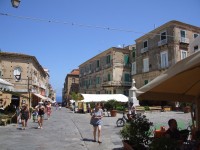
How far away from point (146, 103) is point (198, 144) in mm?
33119

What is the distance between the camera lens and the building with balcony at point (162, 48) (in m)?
32.5

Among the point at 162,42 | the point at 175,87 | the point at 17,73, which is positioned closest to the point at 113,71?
the point at 162,42

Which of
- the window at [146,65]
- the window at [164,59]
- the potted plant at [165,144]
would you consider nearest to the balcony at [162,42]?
the window at [164,59]

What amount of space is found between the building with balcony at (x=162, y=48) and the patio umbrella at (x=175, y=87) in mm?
24149

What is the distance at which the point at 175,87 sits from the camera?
20.1 feet

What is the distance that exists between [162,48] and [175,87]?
29118mm

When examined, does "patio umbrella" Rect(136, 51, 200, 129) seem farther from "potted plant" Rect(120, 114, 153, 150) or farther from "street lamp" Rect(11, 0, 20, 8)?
"street lamp" Rect(11, 0, 20, 8)

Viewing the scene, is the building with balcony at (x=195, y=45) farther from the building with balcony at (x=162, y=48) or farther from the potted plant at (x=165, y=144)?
the building with balcony at (x=162, y=48)

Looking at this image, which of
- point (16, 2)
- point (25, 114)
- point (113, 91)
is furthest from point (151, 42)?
point (16, 2)

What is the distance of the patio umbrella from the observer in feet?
15.2

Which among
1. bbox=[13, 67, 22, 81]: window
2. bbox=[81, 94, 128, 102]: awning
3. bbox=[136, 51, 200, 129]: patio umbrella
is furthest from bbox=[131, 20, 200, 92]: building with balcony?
bbox=[136, 51, 200, 129]: patio umbrella

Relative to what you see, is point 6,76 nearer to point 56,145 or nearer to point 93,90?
point 93,90

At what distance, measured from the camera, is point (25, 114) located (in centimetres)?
1494

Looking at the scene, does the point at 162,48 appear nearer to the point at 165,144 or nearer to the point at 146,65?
the point at 146,65
